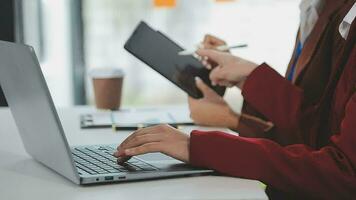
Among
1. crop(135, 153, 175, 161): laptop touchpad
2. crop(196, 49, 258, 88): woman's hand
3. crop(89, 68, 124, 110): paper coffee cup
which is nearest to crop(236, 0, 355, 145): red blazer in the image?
crop(196, 49, 258, 88): woman's hand

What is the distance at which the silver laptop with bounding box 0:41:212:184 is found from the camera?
913 millimetres

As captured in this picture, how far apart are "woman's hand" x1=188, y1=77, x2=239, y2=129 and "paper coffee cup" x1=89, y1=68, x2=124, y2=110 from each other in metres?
0.26

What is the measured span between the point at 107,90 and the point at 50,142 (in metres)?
0.75

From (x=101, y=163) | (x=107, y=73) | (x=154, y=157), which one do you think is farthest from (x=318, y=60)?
(x=107, y=73)

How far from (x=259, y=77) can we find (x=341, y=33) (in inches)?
9.5

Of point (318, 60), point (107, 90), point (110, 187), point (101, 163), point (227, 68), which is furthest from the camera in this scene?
point (107, 90)

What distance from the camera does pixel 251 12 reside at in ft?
9.20

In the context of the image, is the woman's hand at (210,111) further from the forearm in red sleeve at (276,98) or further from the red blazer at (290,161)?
the red blazer at (290,161)

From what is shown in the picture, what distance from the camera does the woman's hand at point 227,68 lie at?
60.5 inches

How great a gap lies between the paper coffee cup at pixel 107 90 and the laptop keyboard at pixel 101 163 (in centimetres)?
57

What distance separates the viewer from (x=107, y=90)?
1728mm

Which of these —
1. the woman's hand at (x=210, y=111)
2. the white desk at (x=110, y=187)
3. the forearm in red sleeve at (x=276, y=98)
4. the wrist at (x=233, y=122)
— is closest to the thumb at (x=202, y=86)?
the woman's hand at (x=210, y=111)

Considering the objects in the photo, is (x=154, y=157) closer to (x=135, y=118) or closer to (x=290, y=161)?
(x=290, y=161)

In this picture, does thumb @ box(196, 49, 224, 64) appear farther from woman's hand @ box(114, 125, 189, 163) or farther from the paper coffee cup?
woman's hand @ box(114, 125, 189, 163)
